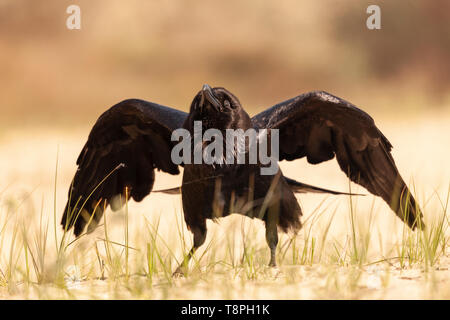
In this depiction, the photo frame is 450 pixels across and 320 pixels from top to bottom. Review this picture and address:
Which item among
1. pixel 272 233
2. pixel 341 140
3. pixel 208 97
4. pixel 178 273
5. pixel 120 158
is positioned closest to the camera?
pixel 178 273

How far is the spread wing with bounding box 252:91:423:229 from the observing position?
15.0 ft

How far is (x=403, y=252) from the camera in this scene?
354cm

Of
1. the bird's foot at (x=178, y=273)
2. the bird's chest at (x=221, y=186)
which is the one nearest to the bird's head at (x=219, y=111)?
the bird's chest at (x=221, y=186)

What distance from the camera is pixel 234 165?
4203 millimetres

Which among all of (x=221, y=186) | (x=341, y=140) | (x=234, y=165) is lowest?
(x=221, y=186)

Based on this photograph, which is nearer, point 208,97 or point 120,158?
point 208,97

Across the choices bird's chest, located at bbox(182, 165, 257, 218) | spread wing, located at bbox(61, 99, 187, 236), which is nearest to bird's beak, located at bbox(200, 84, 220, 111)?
bird's chest, located at bbox(182, 165, 257, 218)

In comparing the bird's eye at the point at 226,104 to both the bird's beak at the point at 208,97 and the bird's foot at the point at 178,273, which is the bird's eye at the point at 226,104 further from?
the bird's foot at the point at 178,273

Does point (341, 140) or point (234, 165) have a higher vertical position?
point (341, 140)

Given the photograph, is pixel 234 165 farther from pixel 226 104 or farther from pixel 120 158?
pixel 120 158

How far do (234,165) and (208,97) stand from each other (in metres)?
0.55

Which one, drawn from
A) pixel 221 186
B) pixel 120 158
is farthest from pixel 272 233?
pixel 120 158

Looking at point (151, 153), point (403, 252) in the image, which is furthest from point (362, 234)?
point (151, 153)

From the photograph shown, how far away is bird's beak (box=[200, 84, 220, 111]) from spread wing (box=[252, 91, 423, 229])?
55 centimetres
